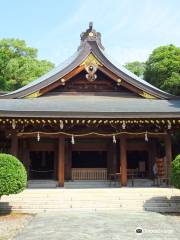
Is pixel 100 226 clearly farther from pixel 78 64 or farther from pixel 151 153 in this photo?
pixel 78 64

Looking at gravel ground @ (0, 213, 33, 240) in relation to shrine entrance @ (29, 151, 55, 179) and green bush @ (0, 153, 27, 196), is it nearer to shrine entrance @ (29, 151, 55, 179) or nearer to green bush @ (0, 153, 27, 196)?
green bush @ (0, 153, 27, 196)

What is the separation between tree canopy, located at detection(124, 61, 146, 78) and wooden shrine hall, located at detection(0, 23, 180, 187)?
32.6m

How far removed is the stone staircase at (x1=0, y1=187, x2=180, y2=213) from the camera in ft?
46.1

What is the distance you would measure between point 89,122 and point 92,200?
4121 millimetres

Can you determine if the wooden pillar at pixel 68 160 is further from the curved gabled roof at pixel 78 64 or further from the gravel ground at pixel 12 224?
the gravel ground at pixel 12 224

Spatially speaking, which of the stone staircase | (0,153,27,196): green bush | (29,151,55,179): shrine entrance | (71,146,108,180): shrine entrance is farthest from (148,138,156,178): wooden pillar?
(0,153,27,196): green bush

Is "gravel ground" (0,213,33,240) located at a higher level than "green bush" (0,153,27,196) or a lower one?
lower

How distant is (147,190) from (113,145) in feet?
15.7

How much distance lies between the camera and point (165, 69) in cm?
3378

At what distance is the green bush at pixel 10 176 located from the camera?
498 inches

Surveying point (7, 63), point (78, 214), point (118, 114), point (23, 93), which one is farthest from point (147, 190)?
point (7, 63)

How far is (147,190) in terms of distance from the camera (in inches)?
655

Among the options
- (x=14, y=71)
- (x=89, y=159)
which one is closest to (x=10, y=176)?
(x=89, y=159)

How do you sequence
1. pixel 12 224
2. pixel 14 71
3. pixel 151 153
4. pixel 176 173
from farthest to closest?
pixel 14 71
pixel 151 153
pixel 176 173
pixel 12 224
